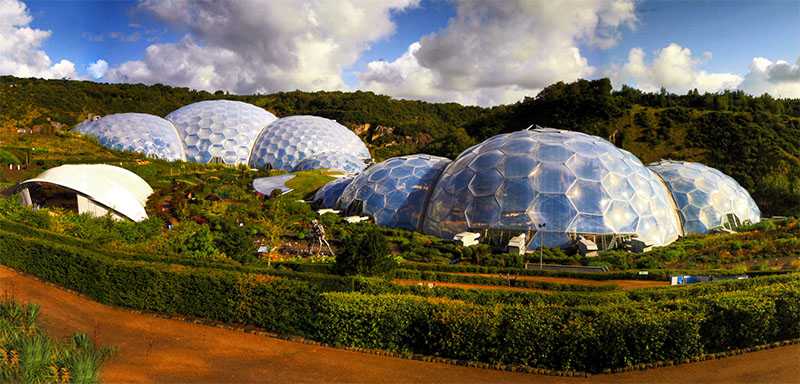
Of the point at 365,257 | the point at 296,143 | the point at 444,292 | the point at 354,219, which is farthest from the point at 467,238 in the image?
the point at 296,143

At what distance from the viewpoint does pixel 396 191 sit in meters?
25.6

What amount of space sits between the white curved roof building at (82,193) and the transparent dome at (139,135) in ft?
67.7

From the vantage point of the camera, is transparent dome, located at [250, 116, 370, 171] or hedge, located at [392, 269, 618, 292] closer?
hedge, located at [392, 269, 618, 292]

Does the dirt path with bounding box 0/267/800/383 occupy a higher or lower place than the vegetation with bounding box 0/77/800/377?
lower

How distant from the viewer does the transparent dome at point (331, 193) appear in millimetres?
29859

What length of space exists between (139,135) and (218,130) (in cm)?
712

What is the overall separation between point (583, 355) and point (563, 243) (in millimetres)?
12036

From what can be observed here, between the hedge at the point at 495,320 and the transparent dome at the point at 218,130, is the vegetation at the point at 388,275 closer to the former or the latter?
the hedge at the point at 495,320

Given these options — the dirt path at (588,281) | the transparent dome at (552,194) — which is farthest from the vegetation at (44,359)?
the transparent dome at (552,194)

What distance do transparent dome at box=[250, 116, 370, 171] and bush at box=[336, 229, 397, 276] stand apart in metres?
35.4

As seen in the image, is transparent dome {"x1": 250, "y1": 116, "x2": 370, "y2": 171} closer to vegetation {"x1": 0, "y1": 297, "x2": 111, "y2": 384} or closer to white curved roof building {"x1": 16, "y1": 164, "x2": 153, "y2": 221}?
white curved roof building {"x1": 16, "y1": 164, "x2": 153, "y2": 221}

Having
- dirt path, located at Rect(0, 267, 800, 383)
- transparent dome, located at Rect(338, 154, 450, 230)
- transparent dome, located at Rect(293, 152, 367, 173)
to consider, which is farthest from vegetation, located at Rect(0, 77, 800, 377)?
transparent dome, located at Rect(293, 152, 367, 173)

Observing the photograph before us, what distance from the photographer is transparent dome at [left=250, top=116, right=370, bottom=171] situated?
48156mm

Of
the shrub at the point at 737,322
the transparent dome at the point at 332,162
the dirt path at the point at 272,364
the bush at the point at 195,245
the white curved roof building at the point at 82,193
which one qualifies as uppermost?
the transparent dome at the point at 332,162
